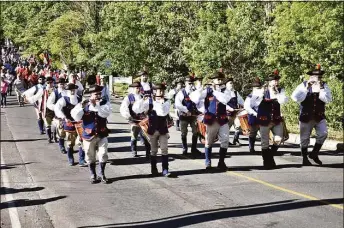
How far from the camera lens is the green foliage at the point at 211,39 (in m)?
19.5

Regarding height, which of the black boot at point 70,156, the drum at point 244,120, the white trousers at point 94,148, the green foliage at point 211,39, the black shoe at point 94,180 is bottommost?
the black shoe at point 94,180

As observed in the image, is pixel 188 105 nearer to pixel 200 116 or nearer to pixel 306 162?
pixel 200 116

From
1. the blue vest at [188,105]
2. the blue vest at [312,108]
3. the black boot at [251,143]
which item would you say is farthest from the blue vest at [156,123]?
the black boot at [251,143]

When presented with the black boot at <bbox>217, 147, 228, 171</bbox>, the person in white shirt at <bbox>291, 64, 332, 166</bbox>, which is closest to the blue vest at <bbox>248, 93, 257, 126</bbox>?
the person in white shirt at <bbox>291, 64, 332, 166</bbox>

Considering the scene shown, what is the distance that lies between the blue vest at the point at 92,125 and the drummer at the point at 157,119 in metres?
0.87

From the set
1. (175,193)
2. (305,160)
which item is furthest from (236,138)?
(175,193)

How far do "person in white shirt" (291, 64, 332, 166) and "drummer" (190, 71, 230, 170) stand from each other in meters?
1.53

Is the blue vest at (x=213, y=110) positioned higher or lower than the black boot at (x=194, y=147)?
higher

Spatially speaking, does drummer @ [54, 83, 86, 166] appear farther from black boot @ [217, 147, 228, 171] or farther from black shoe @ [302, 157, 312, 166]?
black shoe @ [302, 157, 312, 166]

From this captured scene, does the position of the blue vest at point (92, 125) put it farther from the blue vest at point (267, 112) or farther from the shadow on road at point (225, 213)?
the blue vest at point (267, 112)

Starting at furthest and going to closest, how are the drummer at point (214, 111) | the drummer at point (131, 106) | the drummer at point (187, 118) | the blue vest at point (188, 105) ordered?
1. the blue vest at point (188, 105)
2. the drummer at point (187, 118)
3. the drummer at point (131, 106)
4. the drummer at point (214, 111)

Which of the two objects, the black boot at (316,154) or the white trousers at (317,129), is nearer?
the white trousers at (317,129)

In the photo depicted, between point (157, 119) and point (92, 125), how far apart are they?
1332 mm

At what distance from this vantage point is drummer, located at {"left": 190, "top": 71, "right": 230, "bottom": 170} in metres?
11.3
